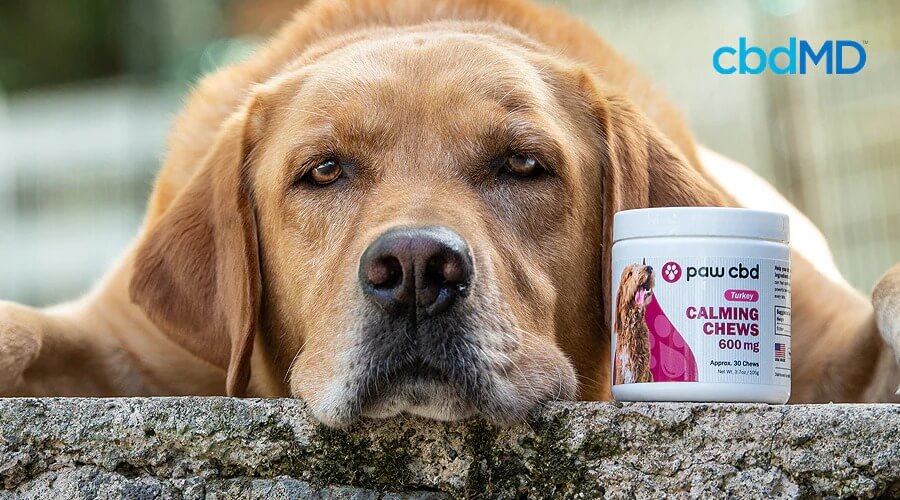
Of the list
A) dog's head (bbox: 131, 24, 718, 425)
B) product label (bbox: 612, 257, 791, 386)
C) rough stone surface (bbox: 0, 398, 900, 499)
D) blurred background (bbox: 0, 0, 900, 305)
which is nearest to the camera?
rough stone surface (bbox: 0, 398, 900, 499)

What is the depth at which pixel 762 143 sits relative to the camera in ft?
30.6

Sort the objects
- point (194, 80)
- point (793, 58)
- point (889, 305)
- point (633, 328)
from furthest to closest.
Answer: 1. point (194, 80)
2. point (793, 58)
3. point (889, 305)
4. point (633, 328)

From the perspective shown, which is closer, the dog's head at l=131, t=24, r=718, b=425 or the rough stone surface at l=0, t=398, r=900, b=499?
the rough stone surface at l=0, t=398, r=900, b=499

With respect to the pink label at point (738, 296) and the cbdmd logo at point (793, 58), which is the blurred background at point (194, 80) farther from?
the pink label at point (738, 296)

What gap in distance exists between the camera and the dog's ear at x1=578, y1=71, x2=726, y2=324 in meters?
3.40

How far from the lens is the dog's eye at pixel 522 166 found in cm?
313

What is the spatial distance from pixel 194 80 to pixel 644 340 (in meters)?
2.73

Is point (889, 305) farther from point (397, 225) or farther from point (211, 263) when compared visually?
point (211, 263)

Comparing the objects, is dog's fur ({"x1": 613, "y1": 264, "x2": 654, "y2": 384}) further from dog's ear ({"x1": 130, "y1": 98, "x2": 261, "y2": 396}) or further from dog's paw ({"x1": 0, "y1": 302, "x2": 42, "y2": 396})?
dog's paw ({"x1": 0, "y1": 302, "x2": 42, "y2": 396})

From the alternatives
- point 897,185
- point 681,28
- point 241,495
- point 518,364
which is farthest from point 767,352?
point 681,28

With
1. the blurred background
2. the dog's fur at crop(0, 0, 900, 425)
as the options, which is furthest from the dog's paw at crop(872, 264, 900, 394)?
the blurred background

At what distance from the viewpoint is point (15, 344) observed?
318 cm

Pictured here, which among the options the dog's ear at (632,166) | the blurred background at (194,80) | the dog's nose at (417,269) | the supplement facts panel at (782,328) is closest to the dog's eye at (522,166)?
the dog's ear at (632,166)

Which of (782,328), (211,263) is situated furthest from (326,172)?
(782,328)
